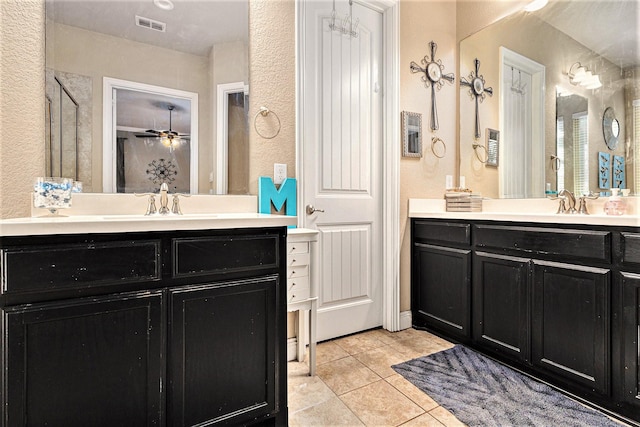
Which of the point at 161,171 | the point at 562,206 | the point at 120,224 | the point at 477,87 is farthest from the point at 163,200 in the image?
the point at 477,87

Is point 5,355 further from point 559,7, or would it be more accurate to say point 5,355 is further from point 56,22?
point 559,7

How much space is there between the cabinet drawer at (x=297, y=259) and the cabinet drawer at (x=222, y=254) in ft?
1.46

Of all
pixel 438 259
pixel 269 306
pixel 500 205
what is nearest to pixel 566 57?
pixel 500 205

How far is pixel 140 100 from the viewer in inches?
66.6

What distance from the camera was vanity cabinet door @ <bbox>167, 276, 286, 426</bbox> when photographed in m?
1.23

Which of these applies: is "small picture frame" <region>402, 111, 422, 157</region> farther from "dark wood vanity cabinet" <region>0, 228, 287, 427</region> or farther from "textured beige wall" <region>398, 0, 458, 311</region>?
"dark wood vanity cabinet" <region>0, 228, 287, 427</region>

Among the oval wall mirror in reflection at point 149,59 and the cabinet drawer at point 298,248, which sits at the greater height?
the oval wall mirror in reflection at point 149,59

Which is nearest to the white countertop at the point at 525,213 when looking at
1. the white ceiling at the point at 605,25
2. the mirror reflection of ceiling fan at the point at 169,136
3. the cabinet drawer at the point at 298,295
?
the white ceiling at the point at 605,25

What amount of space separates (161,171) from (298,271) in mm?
909

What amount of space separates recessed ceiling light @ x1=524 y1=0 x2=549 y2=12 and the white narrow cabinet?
2.23 m

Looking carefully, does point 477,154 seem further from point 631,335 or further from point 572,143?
point 631,335

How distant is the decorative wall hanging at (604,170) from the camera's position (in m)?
1.92

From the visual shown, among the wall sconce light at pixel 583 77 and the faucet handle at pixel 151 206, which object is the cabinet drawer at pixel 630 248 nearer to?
the wall sconce light at pixel 583 77

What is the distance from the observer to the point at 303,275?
1919 mm
